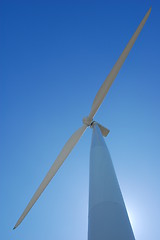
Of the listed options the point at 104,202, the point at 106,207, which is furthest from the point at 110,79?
the point at 106,207

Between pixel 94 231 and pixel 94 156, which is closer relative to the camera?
pixel 94 231

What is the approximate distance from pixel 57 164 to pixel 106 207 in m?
6.56

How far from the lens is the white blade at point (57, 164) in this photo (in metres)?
10.9

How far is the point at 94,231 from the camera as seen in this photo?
4750 millimetres

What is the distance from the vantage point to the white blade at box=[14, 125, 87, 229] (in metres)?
10.9

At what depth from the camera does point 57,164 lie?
449 inches

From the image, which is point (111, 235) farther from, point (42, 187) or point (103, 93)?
point (103, 93)

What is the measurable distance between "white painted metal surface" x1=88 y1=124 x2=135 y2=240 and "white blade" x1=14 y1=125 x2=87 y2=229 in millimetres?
4686

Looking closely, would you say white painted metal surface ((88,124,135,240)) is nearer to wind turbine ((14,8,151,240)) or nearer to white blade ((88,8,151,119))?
wind turbine ((14,8,151,240))

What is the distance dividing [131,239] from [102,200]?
3.88ft

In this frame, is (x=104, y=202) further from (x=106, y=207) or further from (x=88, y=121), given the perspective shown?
(x=88, y=121)

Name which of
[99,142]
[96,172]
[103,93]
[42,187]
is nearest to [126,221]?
[96,172]

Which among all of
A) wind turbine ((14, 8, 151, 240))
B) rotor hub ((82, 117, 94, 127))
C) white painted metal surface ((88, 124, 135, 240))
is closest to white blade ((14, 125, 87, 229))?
rotor hub ((82, 117, 94, 127))

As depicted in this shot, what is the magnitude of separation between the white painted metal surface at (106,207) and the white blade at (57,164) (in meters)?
4.69
